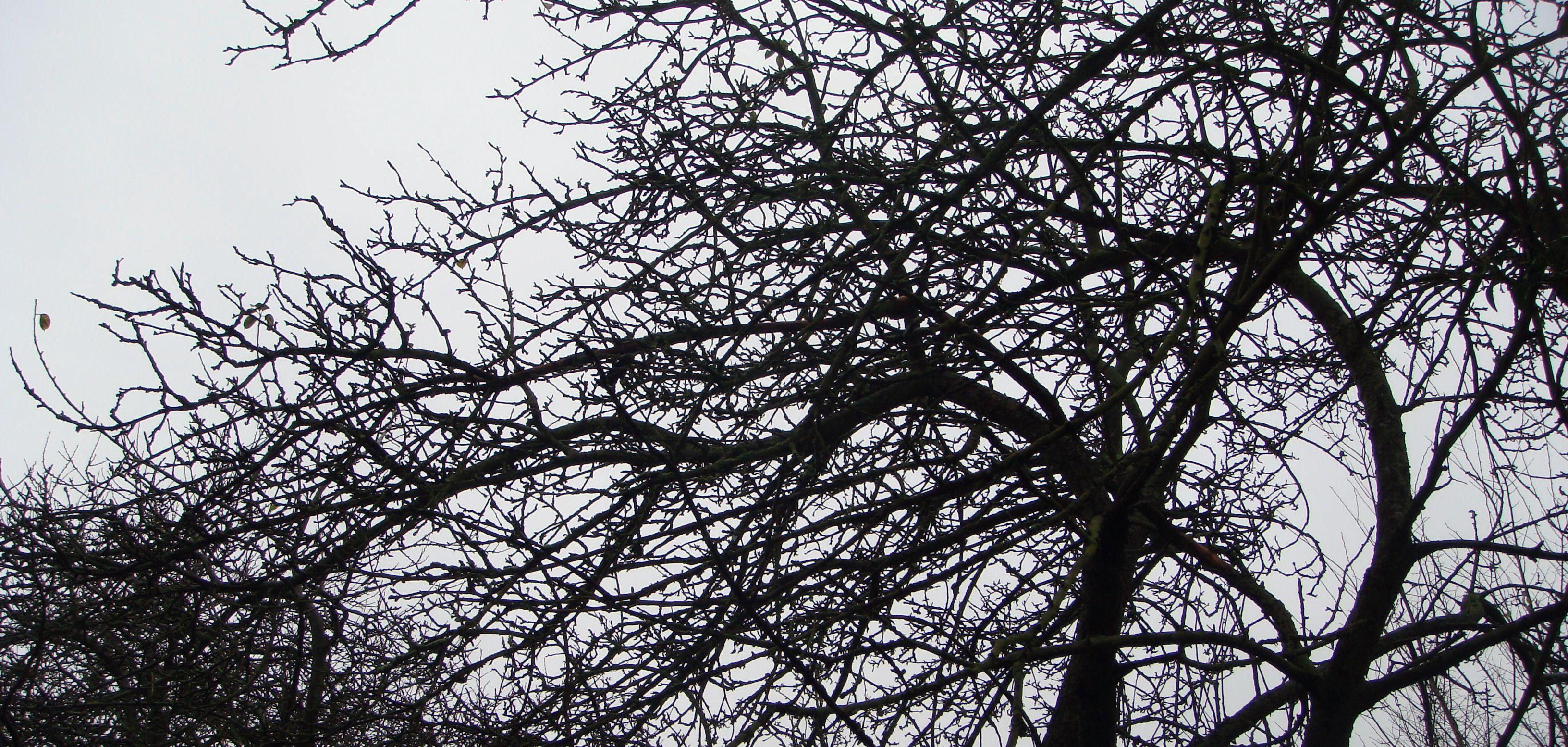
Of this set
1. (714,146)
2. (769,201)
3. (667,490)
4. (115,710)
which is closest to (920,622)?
(667,490)

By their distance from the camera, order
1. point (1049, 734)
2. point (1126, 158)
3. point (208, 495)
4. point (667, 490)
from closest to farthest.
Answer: point (208, 495) < point (667, 490) < point (1126, 158) < point (1049, 734)

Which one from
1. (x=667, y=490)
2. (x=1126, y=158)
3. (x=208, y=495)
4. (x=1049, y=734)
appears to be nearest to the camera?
(x=208, y=495)

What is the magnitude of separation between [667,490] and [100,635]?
2216 mm

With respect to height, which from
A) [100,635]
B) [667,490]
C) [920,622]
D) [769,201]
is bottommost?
[100,635]

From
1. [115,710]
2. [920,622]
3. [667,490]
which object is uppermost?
[667,490]

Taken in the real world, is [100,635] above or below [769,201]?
below

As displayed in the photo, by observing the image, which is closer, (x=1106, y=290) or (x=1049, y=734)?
(x=1106, y=290)

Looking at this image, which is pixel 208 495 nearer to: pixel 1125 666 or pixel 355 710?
pixel 355 710

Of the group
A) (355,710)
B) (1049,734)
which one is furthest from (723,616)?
(1049,734)

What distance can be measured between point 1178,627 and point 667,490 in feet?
6.71

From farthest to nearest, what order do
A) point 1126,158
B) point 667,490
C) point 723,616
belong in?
point 1126,158
point 667,490
point 723,616

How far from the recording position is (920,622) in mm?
3488

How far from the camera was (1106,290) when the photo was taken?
137 inches

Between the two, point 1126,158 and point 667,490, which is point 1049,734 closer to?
point 667,490
